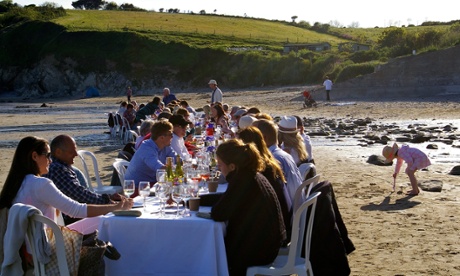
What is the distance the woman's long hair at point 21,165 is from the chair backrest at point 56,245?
54cm

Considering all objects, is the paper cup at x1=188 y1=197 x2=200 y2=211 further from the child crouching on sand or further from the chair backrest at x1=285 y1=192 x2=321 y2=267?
Result: the child crouching on sand

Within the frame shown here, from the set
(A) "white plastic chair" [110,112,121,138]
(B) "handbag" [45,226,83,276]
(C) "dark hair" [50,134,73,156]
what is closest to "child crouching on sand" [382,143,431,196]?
(C) "dark hair" [50,134,73,156]

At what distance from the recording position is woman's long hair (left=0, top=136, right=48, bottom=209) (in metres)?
5.49

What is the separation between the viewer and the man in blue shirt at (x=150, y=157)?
28.2 feet

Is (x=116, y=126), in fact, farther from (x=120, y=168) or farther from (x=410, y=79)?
(x=410, y=79)

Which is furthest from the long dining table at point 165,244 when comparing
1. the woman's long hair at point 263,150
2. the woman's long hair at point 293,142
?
the woman's long hair at point 293,142

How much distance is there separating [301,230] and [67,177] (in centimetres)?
212

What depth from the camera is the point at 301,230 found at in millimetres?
6270

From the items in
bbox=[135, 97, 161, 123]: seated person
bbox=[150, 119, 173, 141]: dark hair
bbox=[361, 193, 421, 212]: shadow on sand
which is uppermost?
bbox=[150, 119, 173, 141]: dark hair

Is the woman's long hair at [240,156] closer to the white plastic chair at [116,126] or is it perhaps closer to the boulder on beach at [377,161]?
the boulder on beach at [377,161]

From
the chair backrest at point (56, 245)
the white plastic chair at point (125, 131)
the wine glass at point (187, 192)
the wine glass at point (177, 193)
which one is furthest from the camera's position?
the white plastic chair at point (125, 131)

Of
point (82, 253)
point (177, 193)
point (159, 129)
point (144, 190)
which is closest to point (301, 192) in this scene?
point (177, 193)

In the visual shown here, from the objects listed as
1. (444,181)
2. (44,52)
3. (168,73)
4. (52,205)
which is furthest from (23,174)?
(44,52)

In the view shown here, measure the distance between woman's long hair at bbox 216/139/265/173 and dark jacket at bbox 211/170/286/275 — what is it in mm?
55
